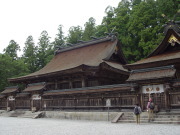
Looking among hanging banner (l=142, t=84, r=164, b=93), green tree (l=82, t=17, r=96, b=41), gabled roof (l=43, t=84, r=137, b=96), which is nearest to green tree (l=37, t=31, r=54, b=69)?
green tree (l=82, t=17, r=96, b=41)

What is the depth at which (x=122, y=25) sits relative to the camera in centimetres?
3722

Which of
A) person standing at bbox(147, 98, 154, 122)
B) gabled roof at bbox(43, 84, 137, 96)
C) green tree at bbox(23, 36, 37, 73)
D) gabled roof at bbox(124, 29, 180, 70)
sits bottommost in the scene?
person standing at bbox(147, 98, 154, 122)

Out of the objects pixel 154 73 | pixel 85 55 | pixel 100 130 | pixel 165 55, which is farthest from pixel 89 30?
pixel 100 130

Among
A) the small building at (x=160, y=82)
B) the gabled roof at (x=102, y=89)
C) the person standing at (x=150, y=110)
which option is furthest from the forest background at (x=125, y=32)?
the person standing at (x=150, y=110)

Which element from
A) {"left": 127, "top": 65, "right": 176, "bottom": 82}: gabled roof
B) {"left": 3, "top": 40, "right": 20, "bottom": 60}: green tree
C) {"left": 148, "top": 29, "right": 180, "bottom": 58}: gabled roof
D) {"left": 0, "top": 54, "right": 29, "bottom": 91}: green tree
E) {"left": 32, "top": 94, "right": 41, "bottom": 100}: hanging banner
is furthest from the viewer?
{"left": 3, "top": 40, "right": 20, "bottom": 60}: green tree

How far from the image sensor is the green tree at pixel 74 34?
156 ft

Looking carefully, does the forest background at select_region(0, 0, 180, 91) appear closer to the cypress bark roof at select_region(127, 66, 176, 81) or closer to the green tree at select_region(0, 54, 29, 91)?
the green tree at select_region(0, 54, 29, 91)

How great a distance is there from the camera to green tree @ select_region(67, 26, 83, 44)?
1875 inches

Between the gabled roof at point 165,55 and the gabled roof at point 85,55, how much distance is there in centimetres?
493

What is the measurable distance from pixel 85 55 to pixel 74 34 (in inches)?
791

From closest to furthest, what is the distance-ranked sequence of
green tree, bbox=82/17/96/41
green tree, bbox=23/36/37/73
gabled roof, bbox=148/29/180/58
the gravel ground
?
the gravel ground → gabled roof, bbox=148/29/180/58 → green tree, bbox=82/17/96/41 → green tree, bbox=23/36/37/73

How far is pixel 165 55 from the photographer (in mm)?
19953

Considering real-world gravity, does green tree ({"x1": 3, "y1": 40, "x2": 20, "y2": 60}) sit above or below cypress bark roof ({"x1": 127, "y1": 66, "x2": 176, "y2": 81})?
above

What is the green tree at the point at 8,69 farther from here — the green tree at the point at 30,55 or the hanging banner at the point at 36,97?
the hanging banner at the point at 36,97
